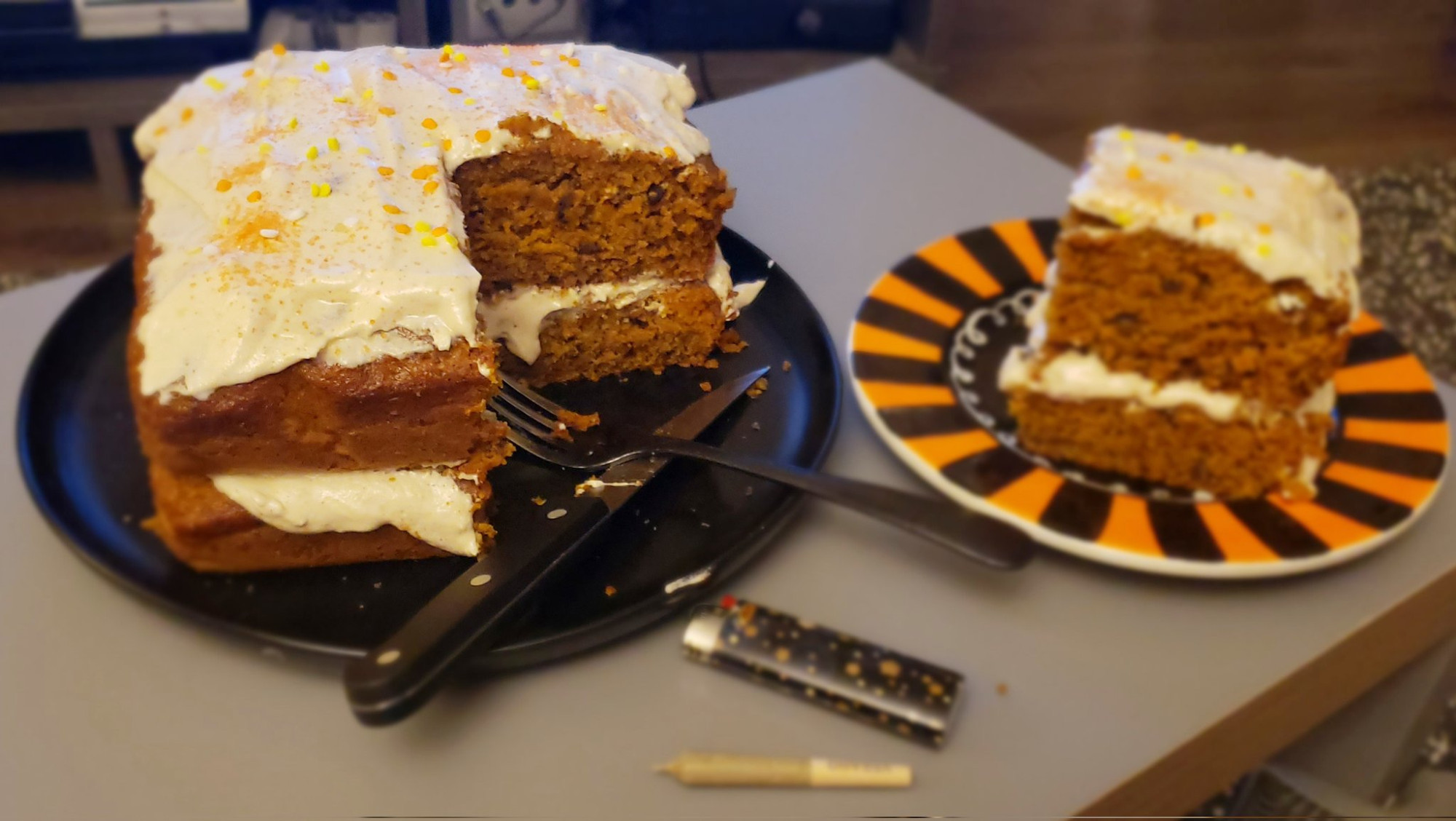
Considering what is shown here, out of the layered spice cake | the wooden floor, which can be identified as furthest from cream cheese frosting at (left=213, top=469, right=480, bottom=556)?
the wooden floor

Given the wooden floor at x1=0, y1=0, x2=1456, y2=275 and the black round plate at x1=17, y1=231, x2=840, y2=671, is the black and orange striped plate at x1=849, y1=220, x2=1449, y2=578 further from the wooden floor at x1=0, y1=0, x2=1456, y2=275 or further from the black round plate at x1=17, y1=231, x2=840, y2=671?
the wooden floor at x1=0, y1=0, x2=1456, y2=275

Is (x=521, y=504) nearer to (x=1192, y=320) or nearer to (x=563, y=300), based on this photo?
(x=563, y=300)

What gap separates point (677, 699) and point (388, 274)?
0.38 metres

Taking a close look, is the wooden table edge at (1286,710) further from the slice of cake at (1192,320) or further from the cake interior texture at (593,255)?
the cake interior texture at (593,255)

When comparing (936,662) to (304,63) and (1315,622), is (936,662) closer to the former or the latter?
(1315,622)

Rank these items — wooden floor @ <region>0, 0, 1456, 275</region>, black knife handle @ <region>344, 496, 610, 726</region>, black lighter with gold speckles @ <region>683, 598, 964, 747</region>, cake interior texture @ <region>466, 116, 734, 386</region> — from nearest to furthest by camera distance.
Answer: black knife handle @ <region>344, 496, 610, 726</region>
black lighter with gold speckles @ <region>683, 598, 964, 747</region>
cake interior texture @ <region>466, 116, 734, 386</region>
wooden floor @ <region>0, 0, 1456, 275</region>

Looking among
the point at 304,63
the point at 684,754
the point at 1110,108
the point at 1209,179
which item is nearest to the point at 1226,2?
the point at 1110,108

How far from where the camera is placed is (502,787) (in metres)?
0.69

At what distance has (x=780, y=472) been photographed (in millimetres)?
801

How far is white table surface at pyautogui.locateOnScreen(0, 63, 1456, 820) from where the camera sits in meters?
0.68

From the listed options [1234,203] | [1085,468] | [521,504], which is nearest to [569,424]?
[521,504]

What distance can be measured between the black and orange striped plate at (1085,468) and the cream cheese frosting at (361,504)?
36 cm

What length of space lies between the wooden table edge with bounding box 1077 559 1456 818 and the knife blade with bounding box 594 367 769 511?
15.9 inches

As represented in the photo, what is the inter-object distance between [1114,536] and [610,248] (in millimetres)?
567
